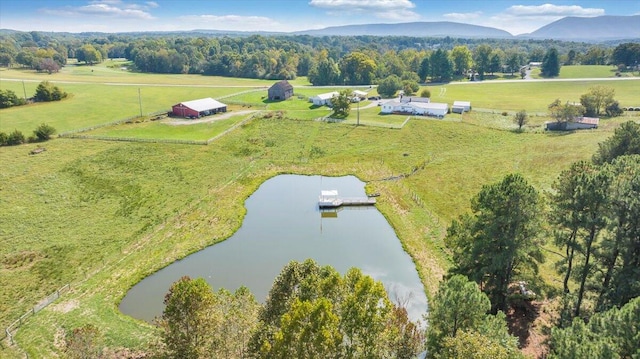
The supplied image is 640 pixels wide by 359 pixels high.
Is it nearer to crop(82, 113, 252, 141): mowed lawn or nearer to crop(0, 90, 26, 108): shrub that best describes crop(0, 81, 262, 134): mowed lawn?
crop(0, 90, 26, 108): shrub

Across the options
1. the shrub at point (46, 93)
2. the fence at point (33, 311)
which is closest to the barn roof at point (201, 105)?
the shrub at point (46, 93)

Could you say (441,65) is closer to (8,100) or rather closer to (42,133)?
(42,133)

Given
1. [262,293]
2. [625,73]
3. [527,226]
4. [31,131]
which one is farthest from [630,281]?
[625,73]

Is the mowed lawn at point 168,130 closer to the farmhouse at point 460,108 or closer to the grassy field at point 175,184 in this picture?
the grassy field at point 175,184

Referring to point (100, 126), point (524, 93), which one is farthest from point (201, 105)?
point (524, 93)

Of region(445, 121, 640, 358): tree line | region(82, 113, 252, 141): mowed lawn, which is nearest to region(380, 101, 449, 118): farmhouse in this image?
region(82, 113, 252, 141): mowed lawn

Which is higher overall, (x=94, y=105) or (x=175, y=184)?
(x=94, y=105)
